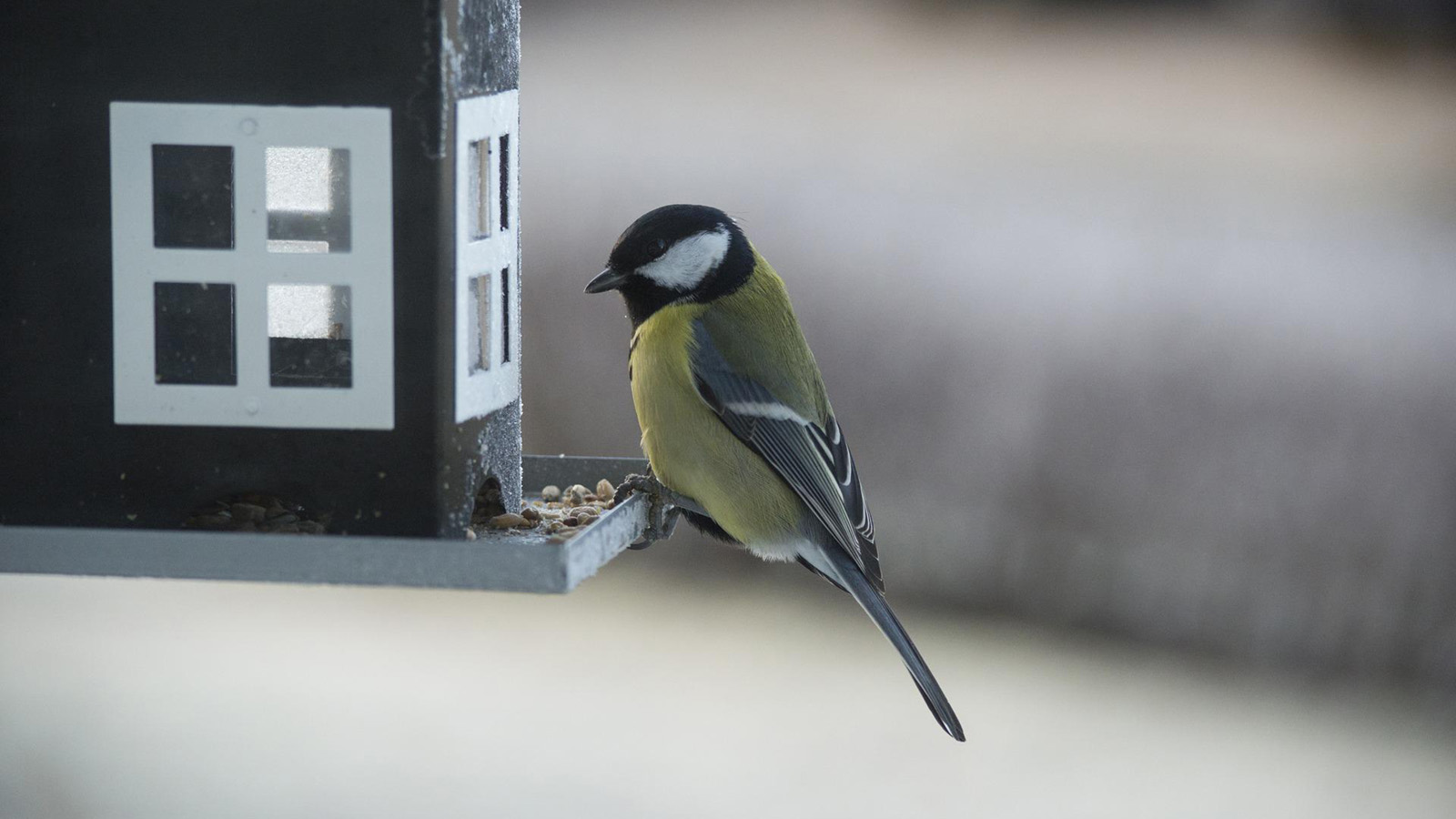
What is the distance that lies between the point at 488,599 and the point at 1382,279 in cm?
518

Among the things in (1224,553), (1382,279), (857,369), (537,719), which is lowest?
(537,719)

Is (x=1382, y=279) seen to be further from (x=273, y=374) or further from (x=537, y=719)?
(x=273, y=374)

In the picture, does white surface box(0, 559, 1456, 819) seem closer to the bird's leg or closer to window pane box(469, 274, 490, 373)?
the bird's leg

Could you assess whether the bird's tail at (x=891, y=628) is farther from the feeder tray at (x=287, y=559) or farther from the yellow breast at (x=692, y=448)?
the feeder tray at (x=287, y=559)

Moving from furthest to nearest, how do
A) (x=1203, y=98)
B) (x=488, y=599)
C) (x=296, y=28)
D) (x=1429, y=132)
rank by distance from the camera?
(x=488, y=599)
(x=1203, y=98)
(x=1429, y=132)
(x=296, y=28)

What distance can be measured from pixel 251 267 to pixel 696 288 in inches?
50.7

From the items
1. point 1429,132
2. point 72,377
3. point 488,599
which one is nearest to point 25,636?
point 488,599

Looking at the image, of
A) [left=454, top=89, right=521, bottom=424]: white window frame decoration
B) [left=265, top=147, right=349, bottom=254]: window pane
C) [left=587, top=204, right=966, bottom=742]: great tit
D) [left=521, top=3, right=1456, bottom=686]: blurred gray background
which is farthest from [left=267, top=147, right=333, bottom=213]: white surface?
[left=521, top=3, right=1456, bottom=686]: blurred gray background

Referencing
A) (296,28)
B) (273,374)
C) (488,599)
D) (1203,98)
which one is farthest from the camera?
(488,599)

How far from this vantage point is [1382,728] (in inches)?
302

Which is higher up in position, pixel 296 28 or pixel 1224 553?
pixel 296 28

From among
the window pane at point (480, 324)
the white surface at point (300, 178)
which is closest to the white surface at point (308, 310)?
the white surface at point (300, 178)

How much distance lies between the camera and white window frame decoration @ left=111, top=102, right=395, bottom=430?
3020 millimetres

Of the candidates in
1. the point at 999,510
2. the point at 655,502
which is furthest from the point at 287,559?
the point at 999,510
